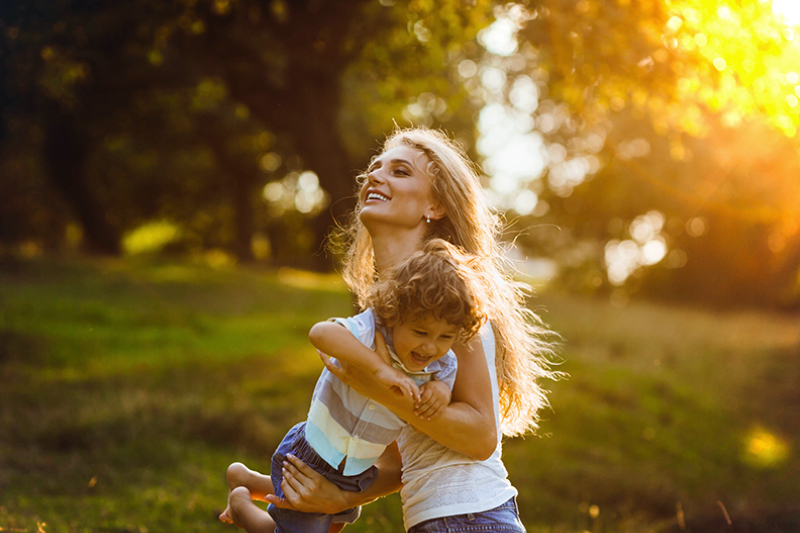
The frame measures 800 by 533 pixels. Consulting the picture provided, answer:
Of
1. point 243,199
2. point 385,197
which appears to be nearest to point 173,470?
point 385,197

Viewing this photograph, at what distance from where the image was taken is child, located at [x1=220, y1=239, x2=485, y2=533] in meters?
2.15

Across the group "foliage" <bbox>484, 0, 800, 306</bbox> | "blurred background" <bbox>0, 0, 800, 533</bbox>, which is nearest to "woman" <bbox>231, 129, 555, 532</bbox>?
"blurred background" <bbox>0, 0, 800, 533</bbox>

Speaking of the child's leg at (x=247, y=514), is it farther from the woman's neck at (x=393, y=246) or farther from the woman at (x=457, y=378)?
the woman's neck at (x=393, y=246)

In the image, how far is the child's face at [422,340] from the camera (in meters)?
2.19

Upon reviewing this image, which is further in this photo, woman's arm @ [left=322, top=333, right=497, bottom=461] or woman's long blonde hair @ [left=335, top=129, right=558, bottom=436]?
woman's long blonde hair @ [left=335, top=129, right=558, bottom=436]

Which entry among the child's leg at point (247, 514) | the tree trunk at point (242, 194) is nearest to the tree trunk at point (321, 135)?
the child's leg at point (247, 514)

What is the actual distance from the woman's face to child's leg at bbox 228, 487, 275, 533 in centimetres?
130

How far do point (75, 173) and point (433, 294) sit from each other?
62.6 ft

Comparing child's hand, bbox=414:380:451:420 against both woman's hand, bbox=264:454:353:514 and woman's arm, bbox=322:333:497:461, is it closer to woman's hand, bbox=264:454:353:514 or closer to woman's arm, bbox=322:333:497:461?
woman's arm, bbox=322:333:497:461

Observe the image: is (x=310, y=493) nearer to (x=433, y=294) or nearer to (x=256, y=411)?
(x=433, y=294)

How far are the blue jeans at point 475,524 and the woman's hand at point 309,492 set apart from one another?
33 cm

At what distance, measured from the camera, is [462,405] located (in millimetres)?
2330

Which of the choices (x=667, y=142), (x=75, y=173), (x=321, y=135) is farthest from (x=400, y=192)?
(x=667, y=142)

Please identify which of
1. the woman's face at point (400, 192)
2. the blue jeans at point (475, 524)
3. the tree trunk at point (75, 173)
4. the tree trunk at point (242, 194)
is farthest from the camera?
the tree trunk at point (242, 194)
